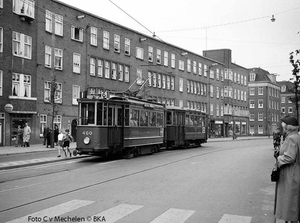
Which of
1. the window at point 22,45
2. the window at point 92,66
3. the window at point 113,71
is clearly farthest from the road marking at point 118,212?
the window at point 113,71

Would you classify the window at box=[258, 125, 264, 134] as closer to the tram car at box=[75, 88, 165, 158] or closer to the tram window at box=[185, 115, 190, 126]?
the tram window at box=[185, 115, 190, 126]

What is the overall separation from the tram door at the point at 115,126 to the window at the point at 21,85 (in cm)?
1500

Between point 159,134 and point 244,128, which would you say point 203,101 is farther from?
point 159,134

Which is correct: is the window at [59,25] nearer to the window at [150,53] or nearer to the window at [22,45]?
the window at [22,45]

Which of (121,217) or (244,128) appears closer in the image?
(121,217)

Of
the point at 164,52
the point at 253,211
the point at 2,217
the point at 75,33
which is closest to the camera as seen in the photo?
the point at 2,217

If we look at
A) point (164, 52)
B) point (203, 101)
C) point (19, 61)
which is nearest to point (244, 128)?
point (203, 101)

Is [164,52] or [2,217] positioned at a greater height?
[164,52]

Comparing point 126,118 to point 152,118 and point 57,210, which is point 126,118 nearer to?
point 152,118

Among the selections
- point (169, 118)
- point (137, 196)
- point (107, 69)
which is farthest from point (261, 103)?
point (137, 196)

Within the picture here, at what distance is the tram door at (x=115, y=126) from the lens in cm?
1909

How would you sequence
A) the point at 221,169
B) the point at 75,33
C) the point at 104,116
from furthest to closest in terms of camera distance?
the point at 75,33
the point at 104,116
the point at 221,169

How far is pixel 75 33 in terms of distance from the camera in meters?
39.0

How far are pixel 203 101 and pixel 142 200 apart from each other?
59.5 metres
